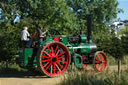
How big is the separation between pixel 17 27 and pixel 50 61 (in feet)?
20.9

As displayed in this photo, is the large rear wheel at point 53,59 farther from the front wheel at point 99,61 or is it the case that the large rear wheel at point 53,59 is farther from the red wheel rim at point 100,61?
the red wheel rim at point 100,61

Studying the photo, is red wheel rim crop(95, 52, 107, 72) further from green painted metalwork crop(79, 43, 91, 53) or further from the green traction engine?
green painted metalwork crop(79, 43, 91, 53)

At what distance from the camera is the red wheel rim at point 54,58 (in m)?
8.20

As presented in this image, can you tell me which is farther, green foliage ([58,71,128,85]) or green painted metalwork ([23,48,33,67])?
green painted metalwork ([23,48,33,67])

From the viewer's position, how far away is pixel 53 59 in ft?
27.5

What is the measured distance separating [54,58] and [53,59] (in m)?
0.05

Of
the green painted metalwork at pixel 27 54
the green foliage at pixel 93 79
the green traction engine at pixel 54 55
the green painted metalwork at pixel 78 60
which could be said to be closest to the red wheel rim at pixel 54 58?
the green traction engine at pixel 54 55

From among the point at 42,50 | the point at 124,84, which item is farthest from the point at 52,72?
the point at 124,84

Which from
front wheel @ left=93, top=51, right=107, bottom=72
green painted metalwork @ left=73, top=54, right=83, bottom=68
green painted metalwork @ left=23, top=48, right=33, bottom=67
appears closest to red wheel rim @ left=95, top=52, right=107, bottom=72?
front wheel @ left=93, top=51, right=107, bottom=72

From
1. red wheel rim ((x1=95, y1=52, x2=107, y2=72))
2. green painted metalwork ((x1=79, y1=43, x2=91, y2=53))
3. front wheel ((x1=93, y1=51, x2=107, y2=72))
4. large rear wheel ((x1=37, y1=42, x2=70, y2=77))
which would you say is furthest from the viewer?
red wheel rim ((x1=95, y1=52, x2=107, y2=72))

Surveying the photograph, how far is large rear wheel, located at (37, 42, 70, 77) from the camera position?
805cm

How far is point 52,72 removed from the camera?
8781 mm

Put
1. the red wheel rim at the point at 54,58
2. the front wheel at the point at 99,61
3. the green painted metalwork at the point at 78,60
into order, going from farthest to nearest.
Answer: the front wheel at the point at 99,61 < the green painted metalwork at the point at 78,60 < the red wheel rim at the point at 54,58

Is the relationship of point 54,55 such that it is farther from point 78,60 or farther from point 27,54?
point 78,60
